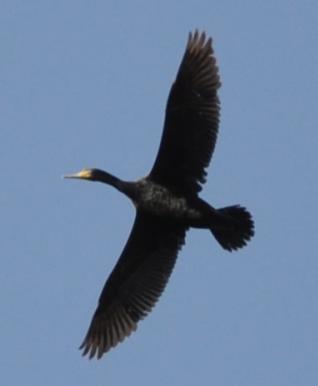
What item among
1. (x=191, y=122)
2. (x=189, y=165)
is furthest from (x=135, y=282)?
(x=191, y=122)

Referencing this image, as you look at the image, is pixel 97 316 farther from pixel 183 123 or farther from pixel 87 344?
pixel 183 123

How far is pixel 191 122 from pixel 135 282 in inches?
94.1

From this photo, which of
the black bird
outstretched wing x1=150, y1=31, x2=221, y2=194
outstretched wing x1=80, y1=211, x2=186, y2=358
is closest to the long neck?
the black bird

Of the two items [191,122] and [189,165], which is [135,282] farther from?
[191,122]

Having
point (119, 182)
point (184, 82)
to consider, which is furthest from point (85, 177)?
point (184, 82)

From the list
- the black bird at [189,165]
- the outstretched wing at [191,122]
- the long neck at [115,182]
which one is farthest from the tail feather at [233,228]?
the long neck at [115,182]

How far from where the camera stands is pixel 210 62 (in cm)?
1984

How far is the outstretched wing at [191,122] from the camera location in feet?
64.7

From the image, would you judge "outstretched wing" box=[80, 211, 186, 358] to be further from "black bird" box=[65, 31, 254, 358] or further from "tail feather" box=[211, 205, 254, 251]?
"tail feather" box=[211, 205, 254, 251]

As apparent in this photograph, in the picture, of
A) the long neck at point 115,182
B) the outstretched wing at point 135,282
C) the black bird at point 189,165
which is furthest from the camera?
the outstretched wing at point 135,282

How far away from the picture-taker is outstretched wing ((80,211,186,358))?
813 inches

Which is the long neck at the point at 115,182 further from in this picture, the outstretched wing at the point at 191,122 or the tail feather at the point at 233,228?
the tail feather at the point at 233,228

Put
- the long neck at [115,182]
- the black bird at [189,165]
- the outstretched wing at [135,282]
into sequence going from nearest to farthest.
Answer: the black bird at [189,165] → the long neck at [115,182] → the outstretched wing at [135,282]

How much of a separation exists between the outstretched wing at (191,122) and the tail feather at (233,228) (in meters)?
0.52
